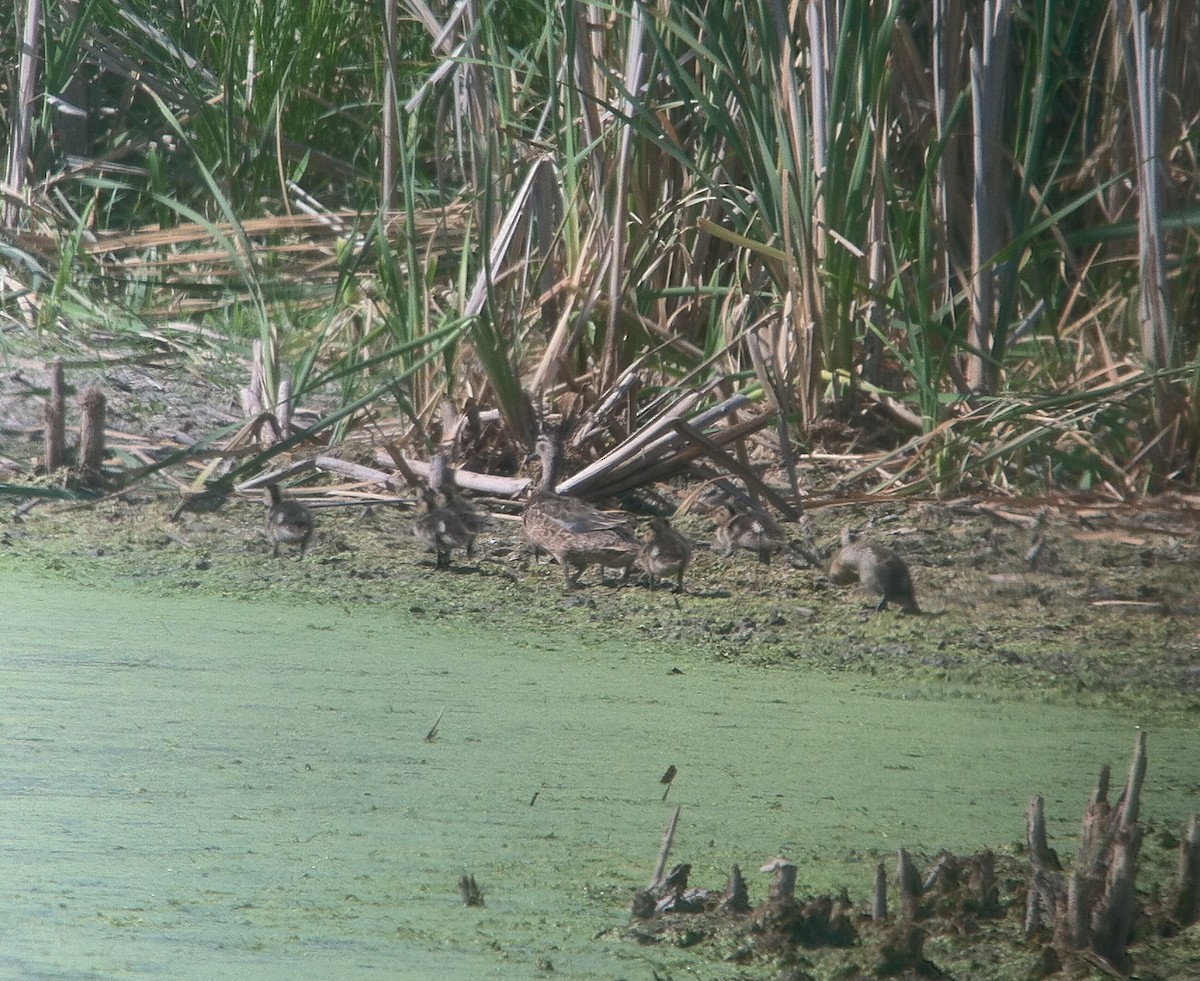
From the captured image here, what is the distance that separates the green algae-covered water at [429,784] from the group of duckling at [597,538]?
0.34 meters

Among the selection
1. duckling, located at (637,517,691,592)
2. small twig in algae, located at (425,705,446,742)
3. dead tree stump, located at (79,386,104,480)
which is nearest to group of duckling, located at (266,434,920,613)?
duckling, located at (637,517,691,592)

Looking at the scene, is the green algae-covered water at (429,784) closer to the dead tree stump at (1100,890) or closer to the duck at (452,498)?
the dead tree stump at (1100,890)

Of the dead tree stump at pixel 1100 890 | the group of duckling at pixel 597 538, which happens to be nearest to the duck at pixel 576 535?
the group of duckling at pixel 597 538

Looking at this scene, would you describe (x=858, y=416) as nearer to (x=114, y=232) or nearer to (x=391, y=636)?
(x=391, y=636)

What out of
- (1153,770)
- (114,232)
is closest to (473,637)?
(1153,770)

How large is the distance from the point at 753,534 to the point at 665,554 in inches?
12.4

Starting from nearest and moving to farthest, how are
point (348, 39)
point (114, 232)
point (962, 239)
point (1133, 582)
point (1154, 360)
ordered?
point (1133, 582), point (1154, 360), point (962, 239), point (114, 232), point (348, 39)

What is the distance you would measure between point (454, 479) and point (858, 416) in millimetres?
1200

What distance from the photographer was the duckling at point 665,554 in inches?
151

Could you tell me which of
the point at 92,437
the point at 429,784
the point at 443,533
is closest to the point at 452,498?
the point at 443,533

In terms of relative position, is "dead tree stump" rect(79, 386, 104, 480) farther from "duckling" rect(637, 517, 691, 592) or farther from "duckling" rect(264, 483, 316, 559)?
"duckling" rect(637, 517, 691, 592)

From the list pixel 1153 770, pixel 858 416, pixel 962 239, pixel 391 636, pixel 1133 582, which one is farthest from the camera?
pixel 962 239

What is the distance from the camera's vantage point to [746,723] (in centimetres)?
294

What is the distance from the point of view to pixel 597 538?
3.86m
